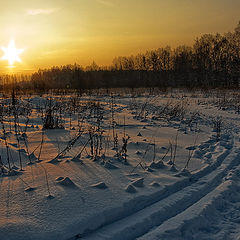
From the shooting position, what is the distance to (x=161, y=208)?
224 cm

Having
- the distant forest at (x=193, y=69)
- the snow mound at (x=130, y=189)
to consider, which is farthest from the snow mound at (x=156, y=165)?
the distant forest at (x=193, y=69)

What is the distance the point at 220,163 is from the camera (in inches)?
145

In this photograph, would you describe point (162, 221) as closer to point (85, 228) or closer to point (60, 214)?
point (85, 228)

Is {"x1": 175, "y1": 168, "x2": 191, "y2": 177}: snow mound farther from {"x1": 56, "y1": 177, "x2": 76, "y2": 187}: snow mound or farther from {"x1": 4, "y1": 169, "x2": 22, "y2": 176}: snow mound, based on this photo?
{"x1": 4, "y1": 169, "x2": 22, "y2": 176}: snow mound

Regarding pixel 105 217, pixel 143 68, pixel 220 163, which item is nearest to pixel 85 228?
pixel 105 217

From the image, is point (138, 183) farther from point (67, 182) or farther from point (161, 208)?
point (67, 182)

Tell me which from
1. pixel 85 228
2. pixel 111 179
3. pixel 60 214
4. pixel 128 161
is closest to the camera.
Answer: pixel 85 228

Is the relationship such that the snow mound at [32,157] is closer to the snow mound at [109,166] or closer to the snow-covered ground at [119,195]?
the snow-covered ground at [119,195]

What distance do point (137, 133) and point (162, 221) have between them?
12.3 feet

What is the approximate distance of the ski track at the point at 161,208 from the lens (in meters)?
1.86

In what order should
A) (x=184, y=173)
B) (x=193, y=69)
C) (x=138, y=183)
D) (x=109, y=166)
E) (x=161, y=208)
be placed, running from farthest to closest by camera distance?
(x=193, y=69) < (x=109, y=166) < (x=184, y=173) < (x=138, y=183) < (x=161, y=208)

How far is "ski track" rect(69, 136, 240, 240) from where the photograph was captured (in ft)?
6.12

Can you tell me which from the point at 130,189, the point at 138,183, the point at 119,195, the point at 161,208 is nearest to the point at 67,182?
the point at 119,195

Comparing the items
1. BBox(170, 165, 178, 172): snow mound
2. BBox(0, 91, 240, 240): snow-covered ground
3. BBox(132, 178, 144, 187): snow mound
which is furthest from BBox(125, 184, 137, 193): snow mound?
BBox(170, 165, 178, 172): snow mound
